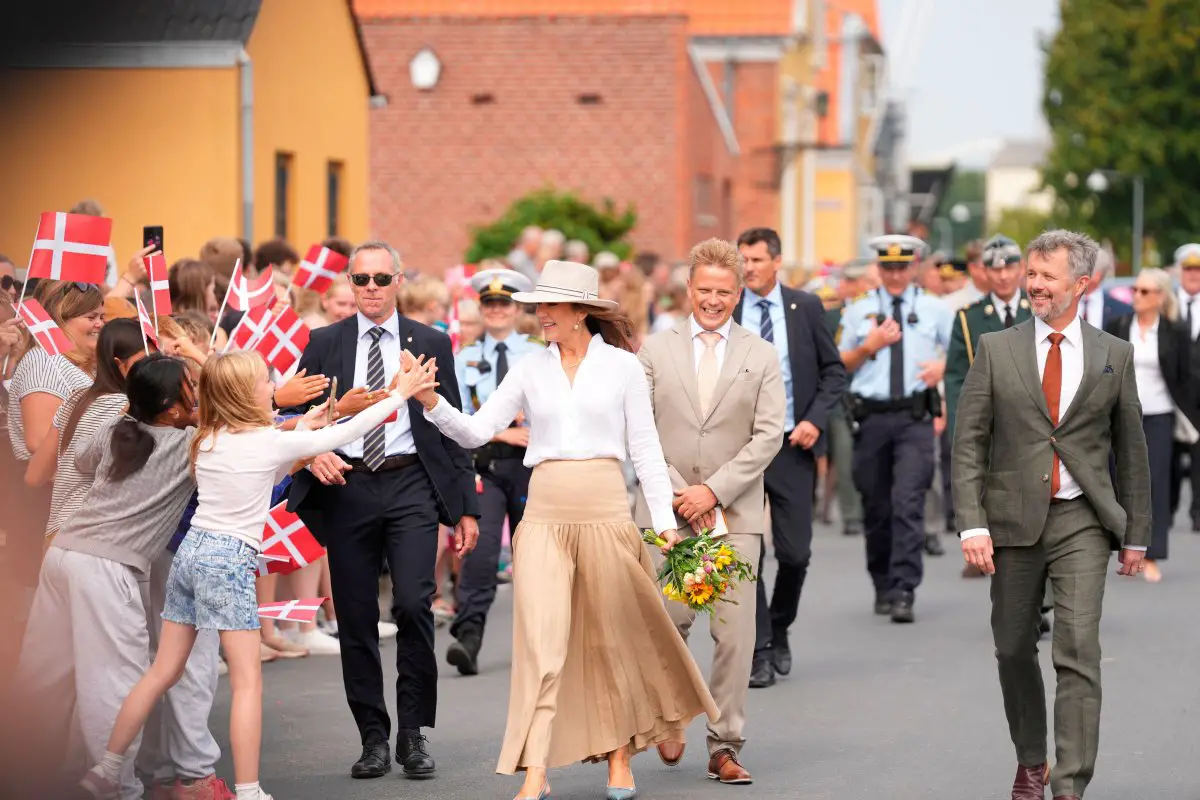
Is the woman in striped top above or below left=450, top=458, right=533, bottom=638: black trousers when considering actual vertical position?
above

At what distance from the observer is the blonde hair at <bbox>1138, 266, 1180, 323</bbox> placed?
15.0 metres

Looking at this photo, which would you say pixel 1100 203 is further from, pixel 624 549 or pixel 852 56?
pixel 624 549

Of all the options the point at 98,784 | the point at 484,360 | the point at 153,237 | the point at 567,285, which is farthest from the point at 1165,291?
the point at 98,784

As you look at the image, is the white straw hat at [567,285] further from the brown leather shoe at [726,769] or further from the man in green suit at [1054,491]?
the brown leather shoe at [726,769]

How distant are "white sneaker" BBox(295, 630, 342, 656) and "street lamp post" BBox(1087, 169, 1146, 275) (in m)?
54.6

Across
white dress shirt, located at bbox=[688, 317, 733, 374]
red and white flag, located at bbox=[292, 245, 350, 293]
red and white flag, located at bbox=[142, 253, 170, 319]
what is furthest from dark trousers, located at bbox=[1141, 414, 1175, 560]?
red and white flag, located at bbox=[142, 253, 170, 319]

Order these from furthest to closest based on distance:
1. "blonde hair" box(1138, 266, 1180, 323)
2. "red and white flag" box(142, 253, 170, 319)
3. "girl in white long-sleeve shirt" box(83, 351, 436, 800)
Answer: "blonde hair" box(1138, 266, 1180, 323) < "red and white flag" box(142, 253, 170, 319) < "girl in white long-sleeve shirt" box(83, 351, 436, 800)

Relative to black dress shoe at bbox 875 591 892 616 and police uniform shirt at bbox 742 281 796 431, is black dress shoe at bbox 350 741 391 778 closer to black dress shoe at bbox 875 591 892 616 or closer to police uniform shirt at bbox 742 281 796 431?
police uniform shirt at bbox 742 281 796 431

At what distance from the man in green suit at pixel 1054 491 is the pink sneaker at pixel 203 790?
2789mm

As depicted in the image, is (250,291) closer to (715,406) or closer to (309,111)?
(715,406)

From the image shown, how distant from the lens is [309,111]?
2170 cm

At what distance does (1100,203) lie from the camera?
2625 inches

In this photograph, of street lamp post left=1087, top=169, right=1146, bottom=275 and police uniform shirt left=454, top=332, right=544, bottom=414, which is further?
street lamp post left=1087, top=169, right=1146, bottom=275

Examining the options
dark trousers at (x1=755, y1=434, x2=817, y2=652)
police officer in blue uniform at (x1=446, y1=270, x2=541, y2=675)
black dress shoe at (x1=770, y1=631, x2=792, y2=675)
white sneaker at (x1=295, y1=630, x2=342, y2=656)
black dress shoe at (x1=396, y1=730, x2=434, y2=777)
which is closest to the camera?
black dress shoe at (x1=396, y1=730, x2=434, y2=777)
